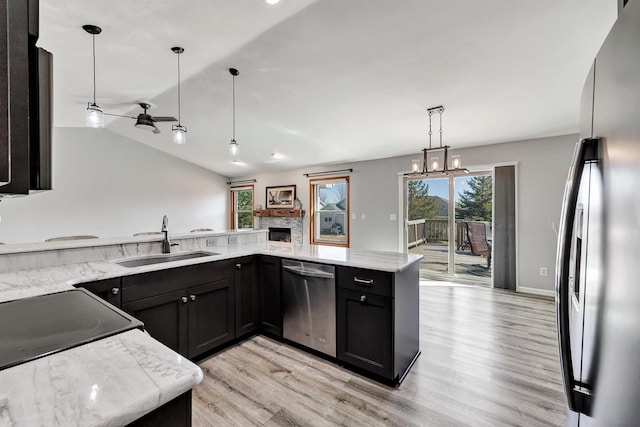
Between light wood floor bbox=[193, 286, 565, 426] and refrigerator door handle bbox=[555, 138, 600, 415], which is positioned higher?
refrigerator door handle bbox=[555, 138, 600, 415]

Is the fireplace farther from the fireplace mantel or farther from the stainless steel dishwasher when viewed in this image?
the stainless steel dishwasher

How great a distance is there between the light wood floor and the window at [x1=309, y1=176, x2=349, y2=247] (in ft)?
11.8

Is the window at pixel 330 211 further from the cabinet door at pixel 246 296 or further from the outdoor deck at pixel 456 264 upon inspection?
the cabinet door at pixel 246 296

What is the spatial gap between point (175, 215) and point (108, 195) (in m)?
1.46

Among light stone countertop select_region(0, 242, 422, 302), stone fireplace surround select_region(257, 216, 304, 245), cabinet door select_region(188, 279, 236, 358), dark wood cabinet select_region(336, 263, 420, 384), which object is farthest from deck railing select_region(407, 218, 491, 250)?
cabinet door select_region(188, 279, 236, 358)

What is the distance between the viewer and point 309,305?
2373 mm

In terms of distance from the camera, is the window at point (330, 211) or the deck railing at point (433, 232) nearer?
the deck railing at point (433, 232)

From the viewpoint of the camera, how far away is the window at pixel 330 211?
245 inches

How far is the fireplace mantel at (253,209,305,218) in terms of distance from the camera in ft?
22.1

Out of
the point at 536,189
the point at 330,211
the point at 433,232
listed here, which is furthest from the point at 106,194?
the point at 536,189

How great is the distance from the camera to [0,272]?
170 centimetres

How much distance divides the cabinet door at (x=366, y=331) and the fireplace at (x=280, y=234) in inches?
195

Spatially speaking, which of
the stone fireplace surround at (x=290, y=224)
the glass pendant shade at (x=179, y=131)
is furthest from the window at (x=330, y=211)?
the glass pendant shade at (x=179, y=131)

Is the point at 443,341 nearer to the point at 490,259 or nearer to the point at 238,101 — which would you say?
the point at 490,259
